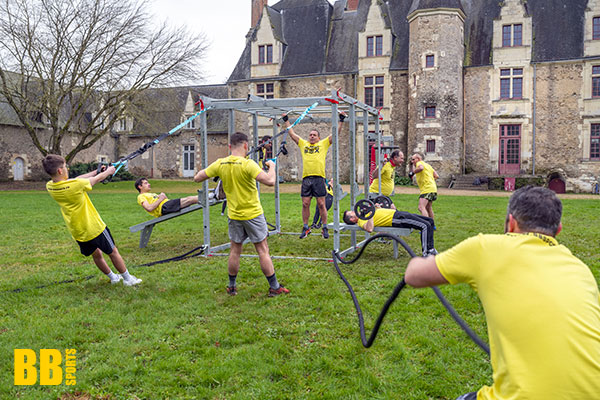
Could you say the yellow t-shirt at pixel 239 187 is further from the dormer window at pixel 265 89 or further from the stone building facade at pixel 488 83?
the dormer window at pixel 265 89

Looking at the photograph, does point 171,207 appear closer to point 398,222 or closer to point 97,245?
point 97,245

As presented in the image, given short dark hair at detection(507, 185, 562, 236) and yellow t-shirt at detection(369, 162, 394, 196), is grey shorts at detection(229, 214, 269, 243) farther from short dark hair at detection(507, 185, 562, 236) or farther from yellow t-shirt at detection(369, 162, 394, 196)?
yellow t-shirt at detection(369, 162, 394, 196)

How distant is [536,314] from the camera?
2.17 m

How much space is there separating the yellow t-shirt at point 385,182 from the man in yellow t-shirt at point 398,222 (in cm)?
219

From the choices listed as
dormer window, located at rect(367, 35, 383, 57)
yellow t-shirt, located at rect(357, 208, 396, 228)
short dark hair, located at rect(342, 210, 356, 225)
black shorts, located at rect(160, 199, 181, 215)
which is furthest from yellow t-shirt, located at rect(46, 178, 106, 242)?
dormer window, located at rect(367, 35, 383, 57)

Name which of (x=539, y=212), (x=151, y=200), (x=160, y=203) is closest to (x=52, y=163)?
(x=160, y=203)

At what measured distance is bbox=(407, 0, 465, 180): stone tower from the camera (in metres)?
29.0

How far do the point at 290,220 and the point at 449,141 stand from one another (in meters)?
18.7

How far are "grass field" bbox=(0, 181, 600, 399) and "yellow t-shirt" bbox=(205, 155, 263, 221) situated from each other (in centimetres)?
104

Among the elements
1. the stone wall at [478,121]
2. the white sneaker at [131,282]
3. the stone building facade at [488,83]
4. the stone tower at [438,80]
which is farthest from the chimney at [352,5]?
the white sneaker at [131,282]

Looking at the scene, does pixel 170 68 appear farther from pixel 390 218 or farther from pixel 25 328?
pixel 25 328

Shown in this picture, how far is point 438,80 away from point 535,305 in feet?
94.9

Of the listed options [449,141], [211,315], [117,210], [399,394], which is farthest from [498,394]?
[449,141]

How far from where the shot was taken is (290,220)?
13.7 m
